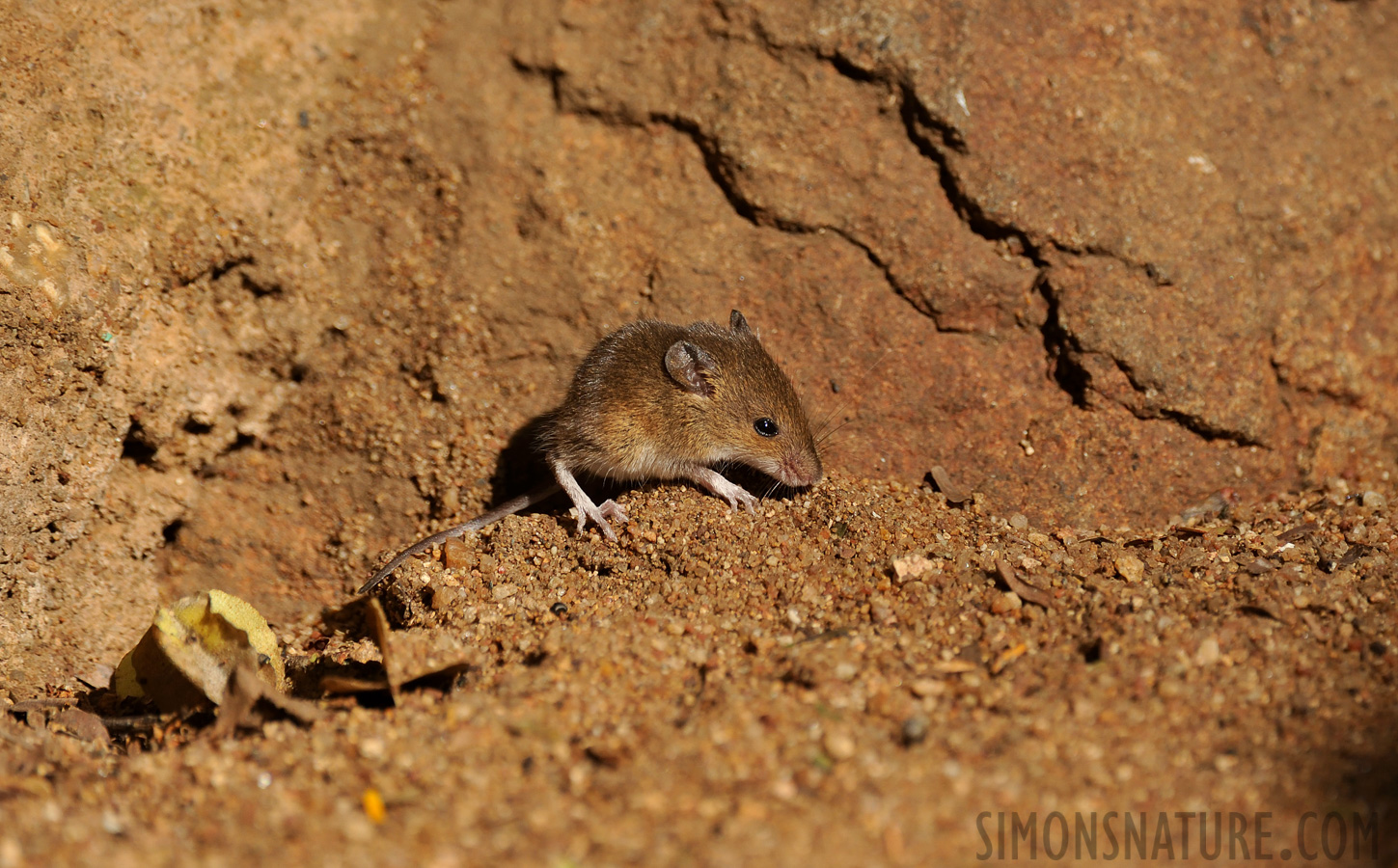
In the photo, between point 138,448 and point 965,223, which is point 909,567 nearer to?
point 965,223

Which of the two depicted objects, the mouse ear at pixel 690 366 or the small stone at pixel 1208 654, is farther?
the mouse ear at pixel 690 366

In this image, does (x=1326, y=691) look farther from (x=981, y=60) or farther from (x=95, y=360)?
(x=95, y=360)

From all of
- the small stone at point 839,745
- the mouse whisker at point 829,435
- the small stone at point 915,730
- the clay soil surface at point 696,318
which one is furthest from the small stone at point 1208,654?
the mouse whisker at point 829,435

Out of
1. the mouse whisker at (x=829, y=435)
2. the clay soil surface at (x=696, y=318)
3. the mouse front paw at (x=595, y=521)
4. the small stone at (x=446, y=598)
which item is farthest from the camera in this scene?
the mouse whisker at (x=829, y=435)

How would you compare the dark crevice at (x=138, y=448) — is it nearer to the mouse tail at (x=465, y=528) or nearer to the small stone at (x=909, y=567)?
the mouse tail at (x=465, y=528)

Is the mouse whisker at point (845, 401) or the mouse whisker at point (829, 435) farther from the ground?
the mouse whisker at point (845, 401)

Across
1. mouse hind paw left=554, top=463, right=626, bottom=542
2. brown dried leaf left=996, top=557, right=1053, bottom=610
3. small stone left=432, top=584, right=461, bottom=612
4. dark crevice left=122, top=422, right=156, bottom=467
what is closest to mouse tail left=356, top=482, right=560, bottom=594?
mouse hind paw left=554, top=463, right=626, bottom=542

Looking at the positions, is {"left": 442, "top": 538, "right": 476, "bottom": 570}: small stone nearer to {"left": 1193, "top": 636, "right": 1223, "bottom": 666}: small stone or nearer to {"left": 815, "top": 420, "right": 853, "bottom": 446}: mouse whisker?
{"left": 815, "top": 420, "right": 853, "bottom": 446}: mouse whisker

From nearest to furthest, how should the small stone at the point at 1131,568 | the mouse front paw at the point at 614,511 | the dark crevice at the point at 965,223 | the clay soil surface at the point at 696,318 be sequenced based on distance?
the clay soil surface at the point at 696,318 → the small stone at the point at 1131,568 → the mouse front paw at the point at 614,511 → the dark crevice at the point at 965,223

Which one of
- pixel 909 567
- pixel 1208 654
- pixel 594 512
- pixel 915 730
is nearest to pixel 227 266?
pixel 594 512
